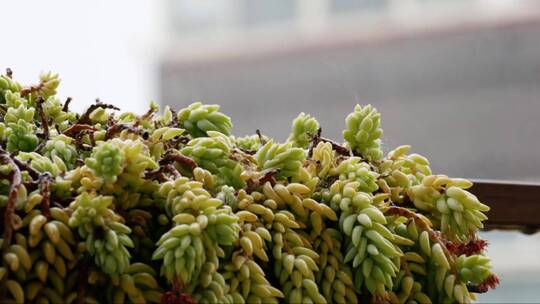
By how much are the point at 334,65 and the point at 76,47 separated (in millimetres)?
1035

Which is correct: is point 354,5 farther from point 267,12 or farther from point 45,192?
point 45,192

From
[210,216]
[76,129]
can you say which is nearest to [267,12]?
[76,129]

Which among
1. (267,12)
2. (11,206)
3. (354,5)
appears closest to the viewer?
(11,206)

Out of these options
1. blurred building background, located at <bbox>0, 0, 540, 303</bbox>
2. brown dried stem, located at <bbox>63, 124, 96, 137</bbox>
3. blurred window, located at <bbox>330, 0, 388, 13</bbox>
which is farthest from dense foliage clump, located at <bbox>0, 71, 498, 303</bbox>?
blurred window, located at <bbox>330, 0, 388, 13</bbox>

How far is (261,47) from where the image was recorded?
12.6 ft

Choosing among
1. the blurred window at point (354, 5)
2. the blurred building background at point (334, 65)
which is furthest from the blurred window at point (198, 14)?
the blurred window at point (354, 5)

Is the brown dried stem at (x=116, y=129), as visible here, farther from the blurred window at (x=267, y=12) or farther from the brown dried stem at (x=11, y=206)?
the blurred window at (x=267, y=12)

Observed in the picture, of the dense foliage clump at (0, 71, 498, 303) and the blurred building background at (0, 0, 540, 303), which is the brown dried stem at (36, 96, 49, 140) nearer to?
the dense foliage clump at (0, 71, 498, 303)

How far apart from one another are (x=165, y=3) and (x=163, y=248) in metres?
3.61

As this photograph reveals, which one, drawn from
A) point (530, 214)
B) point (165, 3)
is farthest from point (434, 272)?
point (165, 3)

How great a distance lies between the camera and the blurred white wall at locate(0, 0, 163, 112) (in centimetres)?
168

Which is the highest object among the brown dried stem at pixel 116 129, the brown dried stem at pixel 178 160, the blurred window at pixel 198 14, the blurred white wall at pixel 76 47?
the blurred window at pixel 198 14

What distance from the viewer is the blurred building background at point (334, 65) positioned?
1833 millimetres

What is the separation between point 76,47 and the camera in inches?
77.4
